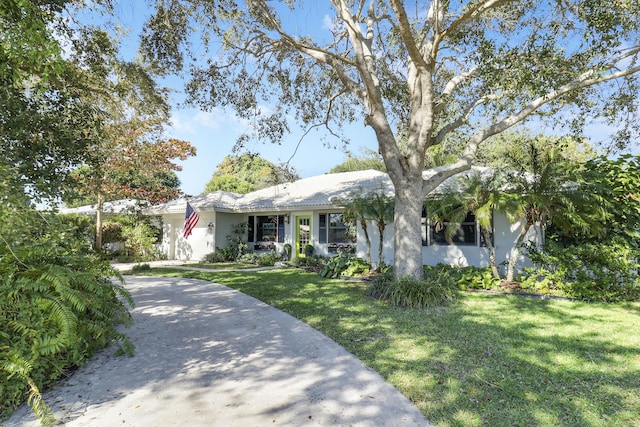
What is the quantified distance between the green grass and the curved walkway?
14.8 inches

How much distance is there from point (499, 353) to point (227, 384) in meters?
3.54

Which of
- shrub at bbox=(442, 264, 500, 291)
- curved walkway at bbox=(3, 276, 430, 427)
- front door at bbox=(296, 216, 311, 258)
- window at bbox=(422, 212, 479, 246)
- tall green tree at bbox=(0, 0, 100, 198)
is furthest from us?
front door at bbox=(296, 216, 311, 258)

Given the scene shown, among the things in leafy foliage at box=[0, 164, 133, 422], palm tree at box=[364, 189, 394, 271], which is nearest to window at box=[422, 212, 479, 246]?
palm tree at box=[364, 189, 394, 271]

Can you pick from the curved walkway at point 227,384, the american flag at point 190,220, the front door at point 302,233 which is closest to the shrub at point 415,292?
the curved walkway at point 227,384

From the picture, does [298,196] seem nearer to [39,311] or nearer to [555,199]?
[555,199]

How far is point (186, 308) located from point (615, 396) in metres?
6.94

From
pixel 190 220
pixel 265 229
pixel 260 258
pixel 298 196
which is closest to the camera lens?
pixel 190 220

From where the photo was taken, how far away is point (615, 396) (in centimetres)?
353

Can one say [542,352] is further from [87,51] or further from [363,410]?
[87,51]

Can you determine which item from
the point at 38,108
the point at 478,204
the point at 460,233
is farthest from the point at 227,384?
the point at 460,233

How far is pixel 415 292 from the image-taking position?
740cm

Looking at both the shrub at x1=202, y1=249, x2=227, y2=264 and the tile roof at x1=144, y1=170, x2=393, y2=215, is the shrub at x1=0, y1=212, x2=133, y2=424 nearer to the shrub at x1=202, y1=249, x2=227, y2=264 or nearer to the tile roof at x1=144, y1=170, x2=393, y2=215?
the tile roof at x1=144, y1=170, x2=393, y2=215

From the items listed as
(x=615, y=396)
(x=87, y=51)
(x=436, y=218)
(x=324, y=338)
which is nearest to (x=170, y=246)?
(x=87, y=51)

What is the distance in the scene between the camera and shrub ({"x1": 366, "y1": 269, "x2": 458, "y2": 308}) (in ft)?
24.0
